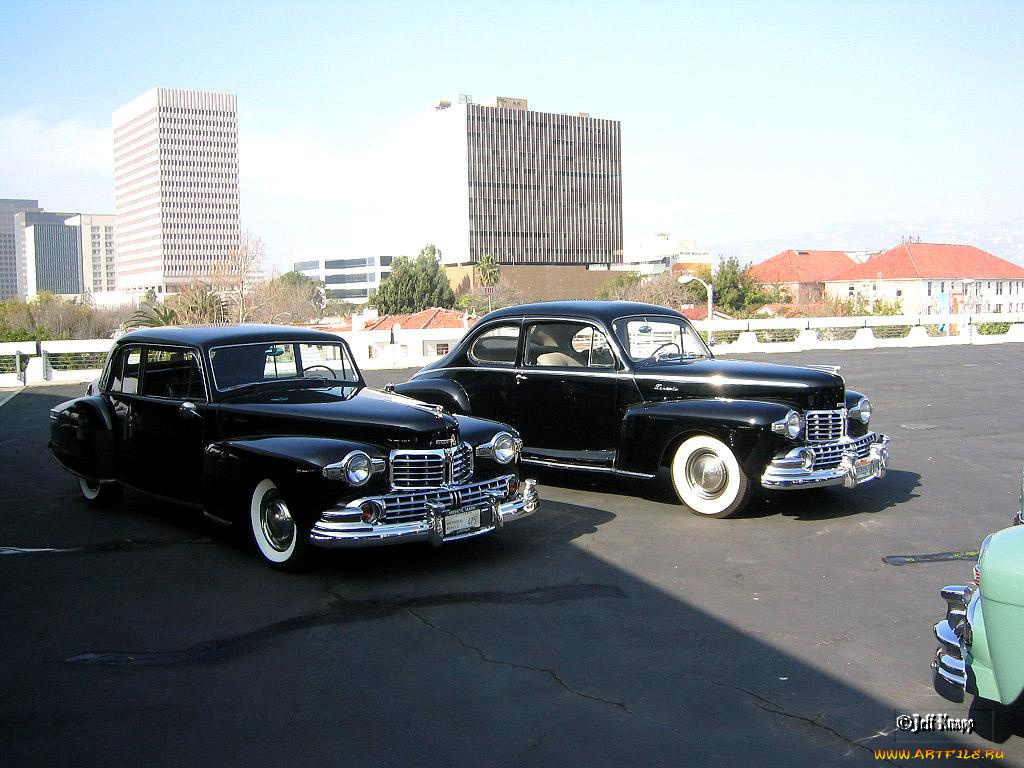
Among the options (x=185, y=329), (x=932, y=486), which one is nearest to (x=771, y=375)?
(x=932, y=486)

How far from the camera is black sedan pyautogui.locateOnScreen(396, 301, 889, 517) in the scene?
26.9 feet

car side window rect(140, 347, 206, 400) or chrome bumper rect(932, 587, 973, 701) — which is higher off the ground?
car side window rect(140, 347, 206, 400)

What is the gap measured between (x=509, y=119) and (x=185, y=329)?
493 feet

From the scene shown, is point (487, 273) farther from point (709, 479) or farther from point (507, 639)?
point (507, 639)

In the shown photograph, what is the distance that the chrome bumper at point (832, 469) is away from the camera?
8.05m

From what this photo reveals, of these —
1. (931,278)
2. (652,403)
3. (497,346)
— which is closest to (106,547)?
(497,346)

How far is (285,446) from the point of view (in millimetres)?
6852

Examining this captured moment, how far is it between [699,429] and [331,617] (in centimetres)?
378

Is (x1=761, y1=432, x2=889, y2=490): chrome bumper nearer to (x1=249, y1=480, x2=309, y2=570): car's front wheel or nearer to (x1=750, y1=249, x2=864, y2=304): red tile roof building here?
(x1=249, y1=480, x2=309, y2=570): car's front wheel

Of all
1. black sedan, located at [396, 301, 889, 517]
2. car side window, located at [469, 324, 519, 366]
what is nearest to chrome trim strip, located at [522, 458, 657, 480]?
black sedan, located at [396, 301, 889, 517]

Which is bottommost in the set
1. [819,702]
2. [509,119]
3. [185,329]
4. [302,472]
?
[819,702]

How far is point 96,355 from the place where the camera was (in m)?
30.8

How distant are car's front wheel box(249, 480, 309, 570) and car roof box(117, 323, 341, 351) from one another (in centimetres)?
162

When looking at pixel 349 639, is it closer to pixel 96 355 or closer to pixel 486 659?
pixel 486 659
